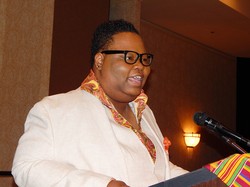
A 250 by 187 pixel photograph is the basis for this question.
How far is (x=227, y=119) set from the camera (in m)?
8.50

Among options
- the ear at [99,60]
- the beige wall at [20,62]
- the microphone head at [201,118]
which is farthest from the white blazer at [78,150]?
the beige wall at [20,62]

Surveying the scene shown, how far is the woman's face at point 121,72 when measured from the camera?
1788 mm

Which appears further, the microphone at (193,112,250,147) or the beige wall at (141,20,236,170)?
the beige wall at (141,20,236,170)

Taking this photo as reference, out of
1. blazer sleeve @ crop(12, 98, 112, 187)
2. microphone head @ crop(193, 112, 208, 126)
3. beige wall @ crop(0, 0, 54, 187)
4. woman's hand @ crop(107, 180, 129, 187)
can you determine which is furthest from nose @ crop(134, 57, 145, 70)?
beige wall @ crop(0, 0, 54, 187)

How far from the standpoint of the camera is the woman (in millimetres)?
1518

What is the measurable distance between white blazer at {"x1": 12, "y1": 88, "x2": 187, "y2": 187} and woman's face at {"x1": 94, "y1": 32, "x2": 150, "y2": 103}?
81 millimetres

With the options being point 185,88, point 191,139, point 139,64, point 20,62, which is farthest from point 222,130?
point 185,88

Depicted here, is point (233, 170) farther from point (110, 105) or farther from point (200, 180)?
point (110, 105)

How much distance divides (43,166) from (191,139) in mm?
5608

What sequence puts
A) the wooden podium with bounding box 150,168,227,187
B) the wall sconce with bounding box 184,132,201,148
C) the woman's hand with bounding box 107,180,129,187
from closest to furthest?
the wooden podium with bounding box 150,168,227,187, the woman's hand with bounding box 107,180,129,187, the wall sconce with bounding box 184,132,201,148

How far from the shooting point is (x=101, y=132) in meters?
1.71

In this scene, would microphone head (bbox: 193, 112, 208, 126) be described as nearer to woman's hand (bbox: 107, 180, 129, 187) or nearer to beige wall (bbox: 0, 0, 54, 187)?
woman's hand (bbox: 107, 180, 129, 187)

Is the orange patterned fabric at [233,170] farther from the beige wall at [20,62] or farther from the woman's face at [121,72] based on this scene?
the beige wall at [20,62]

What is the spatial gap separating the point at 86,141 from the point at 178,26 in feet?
16.7
